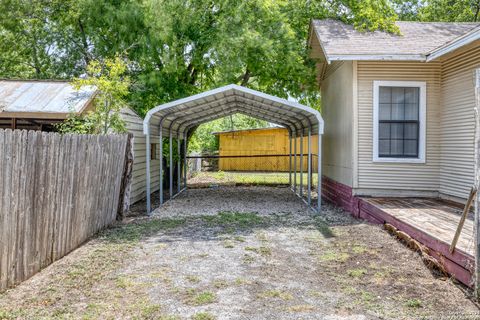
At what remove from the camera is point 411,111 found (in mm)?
9039

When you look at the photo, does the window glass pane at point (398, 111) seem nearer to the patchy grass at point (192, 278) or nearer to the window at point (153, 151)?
the patchy grass at point (192, 278)

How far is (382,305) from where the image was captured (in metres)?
3.95

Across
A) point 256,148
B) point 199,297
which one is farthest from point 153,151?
point 256,148

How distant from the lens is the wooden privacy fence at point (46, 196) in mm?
4199

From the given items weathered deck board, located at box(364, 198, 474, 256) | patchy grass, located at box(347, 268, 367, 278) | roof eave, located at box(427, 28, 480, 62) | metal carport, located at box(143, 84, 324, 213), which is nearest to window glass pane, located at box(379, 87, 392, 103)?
roof eave, located at box(427, 28, 480, 62)

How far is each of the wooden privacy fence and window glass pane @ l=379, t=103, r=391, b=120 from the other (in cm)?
549

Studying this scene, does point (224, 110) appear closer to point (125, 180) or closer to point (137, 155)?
point (137, 155)

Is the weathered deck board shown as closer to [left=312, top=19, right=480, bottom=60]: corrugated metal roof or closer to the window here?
[left=312, top=19, right=480, bottom=60]: corrugated metal roof

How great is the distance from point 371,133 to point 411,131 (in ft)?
2.84

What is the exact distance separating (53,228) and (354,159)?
606 centimetres

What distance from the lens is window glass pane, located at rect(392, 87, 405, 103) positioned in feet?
29.6

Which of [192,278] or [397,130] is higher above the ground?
[397,130]

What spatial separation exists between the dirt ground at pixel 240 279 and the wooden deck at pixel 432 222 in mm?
230

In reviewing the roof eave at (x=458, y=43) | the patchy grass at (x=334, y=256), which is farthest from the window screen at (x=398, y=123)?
the patchy grass at (x=334, y=256)
